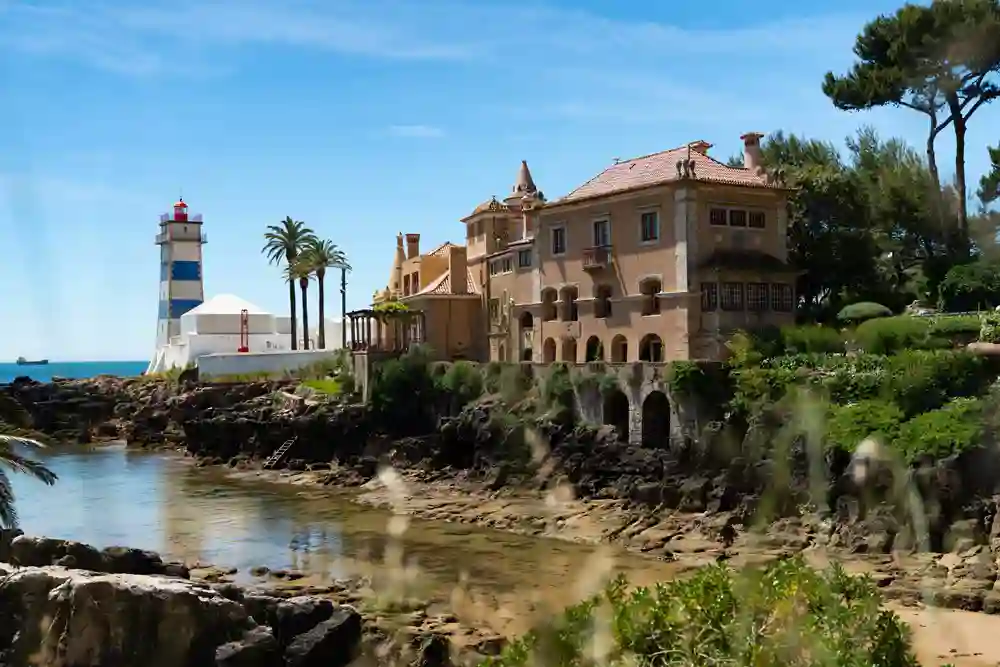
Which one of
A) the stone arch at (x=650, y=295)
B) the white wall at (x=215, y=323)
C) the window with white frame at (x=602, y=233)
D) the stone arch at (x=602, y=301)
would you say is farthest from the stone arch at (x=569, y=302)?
the white wall at (x=215, y=323)

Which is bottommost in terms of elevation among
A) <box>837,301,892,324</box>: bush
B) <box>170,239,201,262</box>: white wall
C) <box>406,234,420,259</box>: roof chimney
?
<box>837,301,892,324</box>: bush

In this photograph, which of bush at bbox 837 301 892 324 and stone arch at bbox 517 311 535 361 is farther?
stone arch at bbox 517 311 535 361

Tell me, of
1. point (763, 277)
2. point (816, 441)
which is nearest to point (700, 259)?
point (763, 277)

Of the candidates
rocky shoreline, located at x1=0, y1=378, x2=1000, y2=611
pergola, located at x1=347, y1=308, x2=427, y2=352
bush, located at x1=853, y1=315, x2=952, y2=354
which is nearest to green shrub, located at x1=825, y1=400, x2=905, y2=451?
rocky shoreline, located at x1=0, y1=378, x2=1000, y2=611

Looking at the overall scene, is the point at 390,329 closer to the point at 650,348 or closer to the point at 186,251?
the point at 650,348

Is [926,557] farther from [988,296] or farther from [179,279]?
[179,279]

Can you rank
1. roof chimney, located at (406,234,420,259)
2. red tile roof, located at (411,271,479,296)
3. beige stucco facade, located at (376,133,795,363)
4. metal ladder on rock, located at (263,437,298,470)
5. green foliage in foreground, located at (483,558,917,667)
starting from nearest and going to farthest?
green foliage in foreground, located at (483,558,917,667) → beige stucco facade, located at (376,133,795,363) → metal ladder on rock, located at (263,437,298,470) → red tile roof, located at (411,271,479,296) → roof chimney, located at (406,234,420,259)

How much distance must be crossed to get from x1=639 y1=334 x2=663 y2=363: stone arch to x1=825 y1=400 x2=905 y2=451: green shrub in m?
11.7

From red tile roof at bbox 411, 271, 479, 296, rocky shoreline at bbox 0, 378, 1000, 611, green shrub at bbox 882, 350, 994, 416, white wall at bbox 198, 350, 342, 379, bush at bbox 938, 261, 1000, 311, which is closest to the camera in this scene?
rocky shoreline at bbox 0, 378, 1000, 611

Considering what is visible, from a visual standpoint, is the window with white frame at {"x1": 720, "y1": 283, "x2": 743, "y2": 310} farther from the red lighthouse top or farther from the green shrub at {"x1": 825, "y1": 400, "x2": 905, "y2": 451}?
the red lighthouse top

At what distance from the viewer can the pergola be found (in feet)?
186

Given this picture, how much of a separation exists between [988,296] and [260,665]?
112 ft

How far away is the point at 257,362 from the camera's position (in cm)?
7244

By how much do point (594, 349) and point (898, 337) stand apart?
15170 mm
